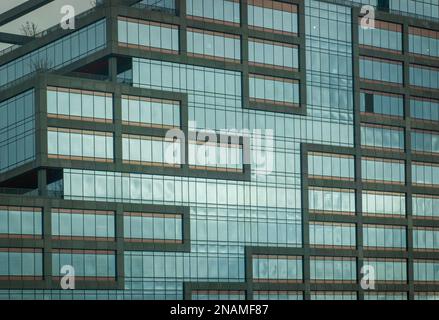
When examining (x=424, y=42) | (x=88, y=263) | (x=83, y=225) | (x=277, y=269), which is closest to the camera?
(x=88, y=263)

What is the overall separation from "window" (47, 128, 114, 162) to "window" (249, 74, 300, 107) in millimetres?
19967

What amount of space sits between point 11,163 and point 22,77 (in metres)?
13.3

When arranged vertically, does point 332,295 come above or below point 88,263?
below

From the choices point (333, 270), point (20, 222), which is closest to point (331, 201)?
point (333, 270)

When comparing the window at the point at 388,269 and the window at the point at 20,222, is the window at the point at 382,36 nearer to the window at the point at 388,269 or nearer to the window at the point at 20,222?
the window at the point at 388,269

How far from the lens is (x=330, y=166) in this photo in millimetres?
125000

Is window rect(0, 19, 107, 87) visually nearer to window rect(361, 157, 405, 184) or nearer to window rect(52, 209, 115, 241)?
window rect(52, 209, 115, 241)

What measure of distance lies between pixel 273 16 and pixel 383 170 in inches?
944

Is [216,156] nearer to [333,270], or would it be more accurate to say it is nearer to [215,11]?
[215,11]

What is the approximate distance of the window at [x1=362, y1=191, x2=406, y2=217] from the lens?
12738cm

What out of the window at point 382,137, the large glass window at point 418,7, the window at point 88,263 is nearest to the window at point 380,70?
the window at point 382,137

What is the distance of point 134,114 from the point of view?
110812 millimetres

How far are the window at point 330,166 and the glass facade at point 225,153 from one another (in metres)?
0.17

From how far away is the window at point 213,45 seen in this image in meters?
116
